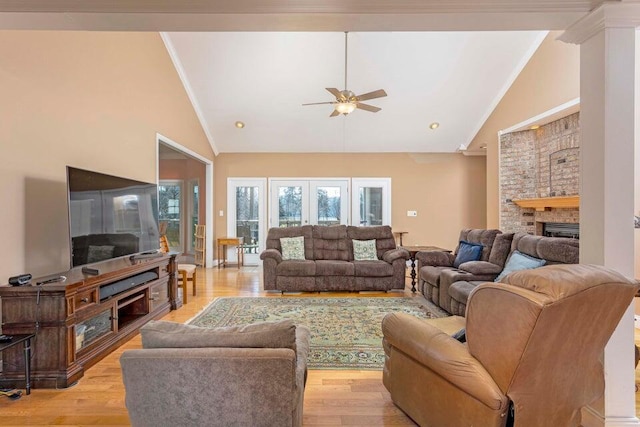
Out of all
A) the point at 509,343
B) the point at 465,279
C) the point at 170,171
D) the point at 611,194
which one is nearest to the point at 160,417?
the point at 509,343

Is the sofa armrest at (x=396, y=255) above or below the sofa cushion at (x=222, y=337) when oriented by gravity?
below

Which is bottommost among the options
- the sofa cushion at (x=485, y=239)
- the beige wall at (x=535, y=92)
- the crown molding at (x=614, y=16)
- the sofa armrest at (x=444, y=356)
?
the sofa armrest at (x=444, y=356)

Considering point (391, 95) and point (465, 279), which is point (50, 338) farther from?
point (391, 95)

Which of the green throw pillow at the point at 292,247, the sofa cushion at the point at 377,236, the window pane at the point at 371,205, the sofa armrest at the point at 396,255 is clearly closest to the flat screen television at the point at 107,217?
the green throw pillow at the point at 292,247

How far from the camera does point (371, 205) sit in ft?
24.8

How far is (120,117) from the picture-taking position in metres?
3.89

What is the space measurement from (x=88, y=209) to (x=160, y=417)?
2.20 metres

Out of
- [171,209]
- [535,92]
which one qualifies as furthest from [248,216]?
Answer: [535,92]

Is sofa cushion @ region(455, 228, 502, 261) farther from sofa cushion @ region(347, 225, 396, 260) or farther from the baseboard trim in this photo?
the baseboard trim

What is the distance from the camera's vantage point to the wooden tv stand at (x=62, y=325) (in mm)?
2275

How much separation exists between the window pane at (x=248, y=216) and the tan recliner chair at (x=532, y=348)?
6340 millimetres

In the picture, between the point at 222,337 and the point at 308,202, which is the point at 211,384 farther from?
the point at 308,202

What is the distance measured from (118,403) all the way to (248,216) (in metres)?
5.61

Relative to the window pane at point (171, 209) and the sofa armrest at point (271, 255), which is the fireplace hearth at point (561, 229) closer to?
the sofa armrest at point (271, 255)
